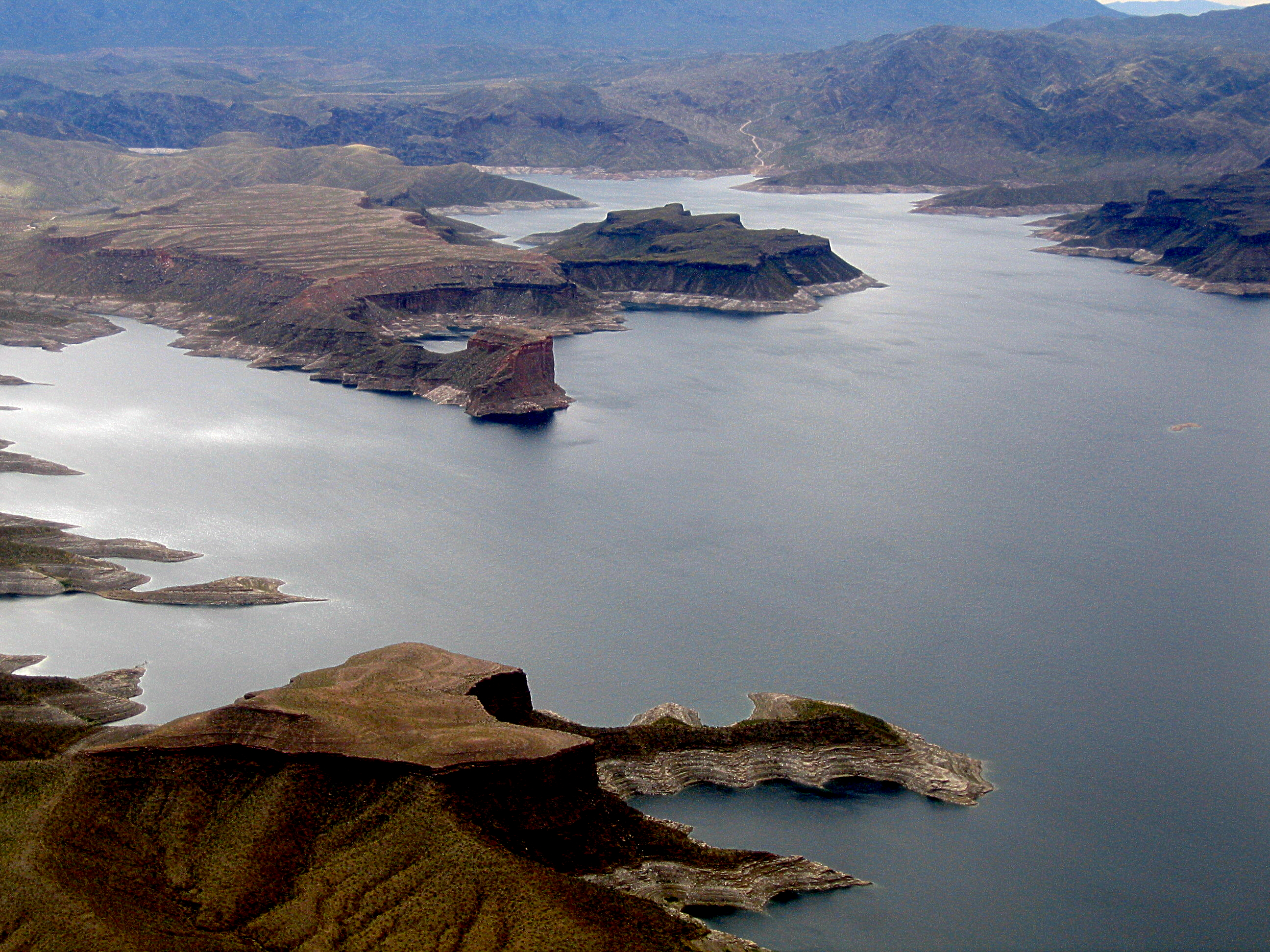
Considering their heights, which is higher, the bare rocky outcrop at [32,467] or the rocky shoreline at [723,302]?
the rocky shoreline at [723,302]

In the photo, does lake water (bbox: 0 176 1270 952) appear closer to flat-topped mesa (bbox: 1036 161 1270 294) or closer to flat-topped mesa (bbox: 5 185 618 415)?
flat-topped mesa (bbox: 5 185 618 415)

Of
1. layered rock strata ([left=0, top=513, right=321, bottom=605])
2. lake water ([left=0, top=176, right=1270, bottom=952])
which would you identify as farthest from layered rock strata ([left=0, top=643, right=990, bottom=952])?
layered rock strata ([left=0, top=513, right=321, bottom=605])

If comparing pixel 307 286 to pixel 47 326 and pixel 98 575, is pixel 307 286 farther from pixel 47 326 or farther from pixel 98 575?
pixel 98 575

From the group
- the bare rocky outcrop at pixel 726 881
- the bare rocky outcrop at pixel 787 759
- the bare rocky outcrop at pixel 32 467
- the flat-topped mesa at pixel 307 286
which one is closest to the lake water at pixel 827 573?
the bare rocky outcrop at pixel 726 881

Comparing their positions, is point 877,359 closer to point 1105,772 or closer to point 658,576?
point 658,576

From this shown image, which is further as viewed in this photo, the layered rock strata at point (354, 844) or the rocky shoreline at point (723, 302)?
the rocky shoreline at point (723, 302)

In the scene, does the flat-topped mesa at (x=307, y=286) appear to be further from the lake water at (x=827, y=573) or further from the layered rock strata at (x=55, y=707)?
the layered rock strata at (x=55, y=707)
